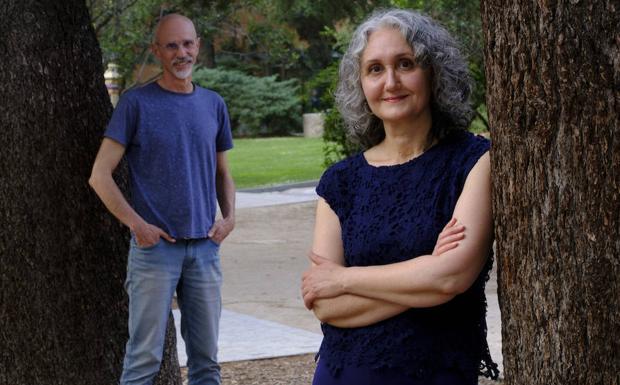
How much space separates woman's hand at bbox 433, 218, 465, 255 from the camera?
9.67 feet

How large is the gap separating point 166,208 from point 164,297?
1.20 ft

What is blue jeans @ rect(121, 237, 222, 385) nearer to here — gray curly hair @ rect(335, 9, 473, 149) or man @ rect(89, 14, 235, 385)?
man @ rect(89, 14, 235, 385)

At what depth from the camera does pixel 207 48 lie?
39688 mm

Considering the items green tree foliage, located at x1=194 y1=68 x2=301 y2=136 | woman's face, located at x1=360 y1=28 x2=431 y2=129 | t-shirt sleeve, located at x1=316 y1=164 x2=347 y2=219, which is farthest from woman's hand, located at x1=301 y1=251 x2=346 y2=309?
green tree foliage, located at x1=194 y1=68 x2=301 y2=136

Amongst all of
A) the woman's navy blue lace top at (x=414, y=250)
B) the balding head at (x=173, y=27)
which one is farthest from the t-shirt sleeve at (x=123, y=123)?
Result: the woman's navy blue lace top at (x=414, y=250)

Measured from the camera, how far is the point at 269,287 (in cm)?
1131

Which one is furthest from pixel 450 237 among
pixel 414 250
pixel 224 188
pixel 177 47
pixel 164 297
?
pixel 224 188

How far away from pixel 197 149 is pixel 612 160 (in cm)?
271

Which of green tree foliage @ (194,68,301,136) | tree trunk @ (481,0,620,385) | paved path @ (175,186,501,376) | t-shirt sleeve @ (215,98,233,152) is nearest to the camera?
tree trunk @ (481,0,620,385)

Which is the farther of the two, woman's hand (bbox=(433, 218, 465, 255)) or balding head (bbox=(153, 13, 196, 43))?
balding head (bbox=(153, 13, 196, 43))

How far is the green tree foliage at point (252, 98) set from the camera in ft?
129

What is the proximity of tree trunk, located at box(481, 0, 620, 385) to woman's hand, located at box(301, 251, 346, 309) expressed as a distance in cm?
46

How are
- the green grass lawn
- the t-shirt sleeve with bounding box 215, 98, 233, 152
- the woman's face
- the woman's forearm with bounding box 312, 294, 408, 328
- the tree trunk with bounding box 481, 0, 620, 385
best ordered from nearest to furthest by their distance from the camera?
the tree trunk with bounding box 481, 0, 620, 385, the woman's forearm with bounding box 312, 294, 408, 328, the woman's face, the t-shirt sleeve with bounding box 215, 98, 233, 152, the green grass lawn

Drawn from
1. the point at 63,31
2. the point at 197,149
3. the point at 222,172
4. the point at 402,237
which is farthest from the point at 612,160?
the point at 63,31
